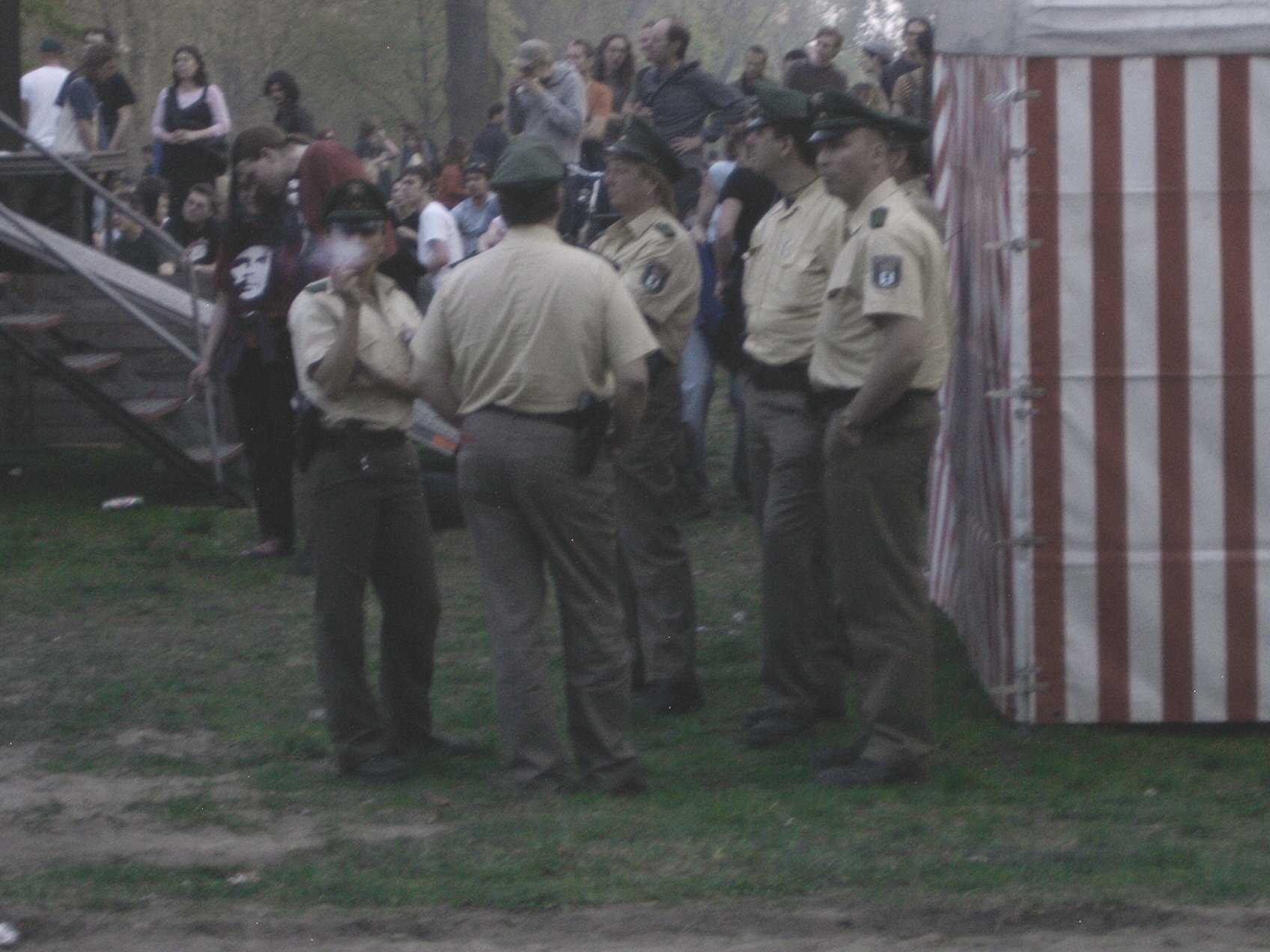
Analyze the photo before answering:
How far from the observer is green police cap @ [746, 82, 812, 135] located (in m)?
6.59

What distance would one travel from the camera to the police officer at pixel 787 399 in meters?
6.49

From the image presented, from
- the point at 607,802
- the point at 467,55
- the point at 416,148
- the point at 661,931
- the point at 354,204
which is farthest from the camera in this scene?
the point at 467,55

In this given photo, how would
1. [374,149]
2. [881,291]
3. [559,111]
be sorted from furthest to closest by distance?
1. [374,149]
2. [559,111]
3. [881,291]

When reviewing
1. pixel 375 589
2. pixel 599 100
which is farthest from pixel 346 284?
pixel 599 100

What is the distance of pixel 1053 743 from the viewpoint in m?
6.43

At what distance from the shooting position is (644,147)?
22.6ft

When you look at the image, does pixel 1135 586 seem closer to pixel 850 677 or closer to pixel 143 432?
pixel 850 677

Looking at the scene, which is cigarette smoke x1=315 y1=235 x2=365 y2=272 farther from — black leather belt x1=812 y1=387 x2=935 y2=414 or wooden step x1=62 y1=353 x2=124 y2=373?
wooden step x1=62 y1=353 x2=124 y2=373

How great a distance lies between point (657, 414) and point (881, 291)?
145cm

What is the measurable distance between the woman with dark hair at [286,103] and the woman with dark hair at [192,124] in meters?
1.00

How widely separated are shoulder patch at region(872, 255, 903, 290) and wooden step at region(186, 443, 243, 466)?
6.81 metres

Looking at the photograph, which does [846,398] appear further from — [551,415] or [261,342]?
[261,342]

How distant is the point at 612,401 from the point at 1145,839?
1974 millimetres

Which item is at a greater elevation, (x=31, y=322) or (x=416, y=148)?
(x=416, y=148)
